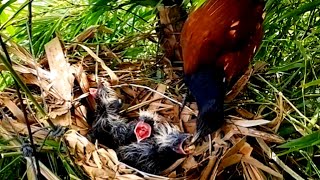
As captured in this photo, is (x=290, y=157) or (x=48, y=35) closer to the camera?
(x=290, y=157)

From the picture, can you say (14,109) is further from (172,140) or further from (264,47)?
(264,47)

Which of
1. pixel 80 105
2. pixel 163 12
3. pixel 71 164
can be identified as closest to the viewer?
pixel 71 164

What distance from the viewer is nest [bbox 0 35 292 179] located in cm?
86

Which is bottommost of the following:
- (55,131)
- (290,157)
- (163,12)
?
(290,157)

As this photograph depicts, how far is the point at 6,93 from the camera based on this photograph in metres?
1.06

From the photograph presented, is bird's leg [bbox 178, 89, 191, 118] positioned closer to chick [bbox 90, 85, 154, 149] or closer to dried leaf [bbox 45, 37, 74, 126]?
chick [bbox 90, 85, 154, 149]

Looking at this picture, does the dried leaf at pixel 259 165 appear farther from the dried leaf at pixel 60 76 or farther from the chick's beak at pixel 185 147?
the dried leaf at pixel 60 76

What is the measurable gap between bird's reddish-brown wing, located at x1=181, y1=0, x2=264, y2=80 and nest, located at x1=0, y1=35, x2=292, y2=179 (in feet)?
0.17

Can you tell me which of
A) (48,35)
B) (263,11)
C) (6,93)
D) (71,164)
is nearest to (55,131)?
(71,164)

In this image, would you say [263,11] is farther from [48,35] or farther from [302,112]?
[48,35]

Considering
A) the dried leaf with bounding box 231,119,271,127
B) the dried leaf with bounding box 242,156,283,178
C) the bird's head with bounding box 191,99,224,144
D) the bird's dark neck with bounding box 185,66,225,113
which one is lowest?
the dried leaf with bounding box 242,156,283,178

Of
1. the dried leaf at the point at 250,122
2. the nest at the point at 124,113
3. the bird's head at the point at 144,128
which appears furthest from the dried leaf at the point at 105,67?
the dried leaf at the point at 250,122

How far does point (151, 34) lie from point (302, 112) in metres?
0.37

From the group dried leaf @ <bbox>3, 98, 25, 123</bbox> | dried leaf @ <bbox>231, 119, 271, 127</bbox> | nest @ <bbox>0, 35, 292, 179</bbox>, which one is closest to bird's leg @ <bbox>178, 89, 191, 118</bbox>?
nest @ <bbox>0, 35, 292, 179</bbox>
